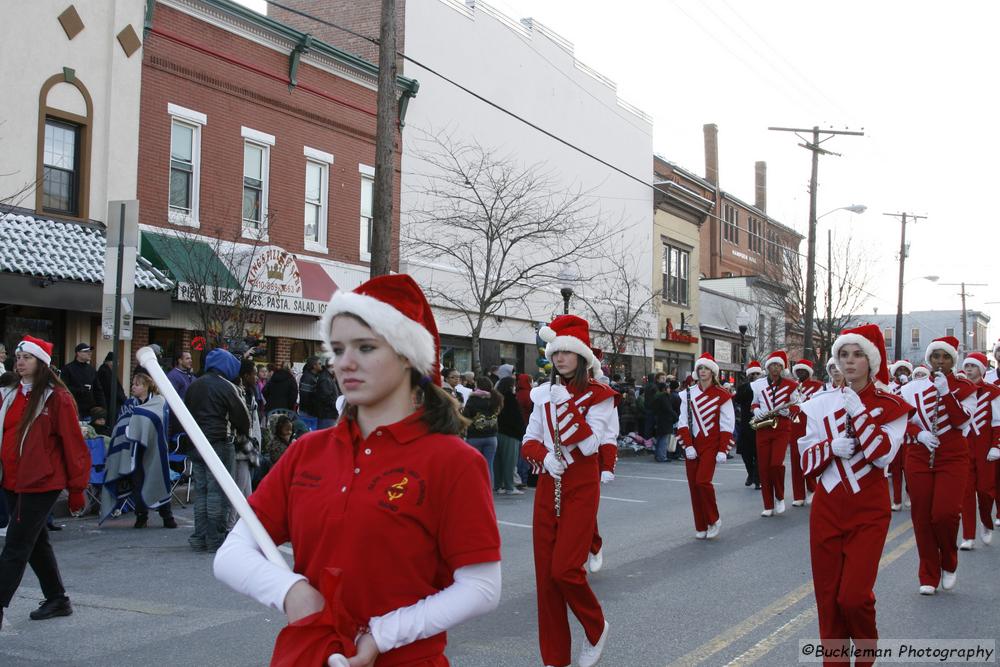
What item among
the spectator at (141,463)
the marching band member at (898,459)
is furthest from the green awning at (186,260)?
the marching band member at (898,459)

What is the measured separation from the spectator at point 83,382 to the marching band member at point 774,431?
30.2 feet

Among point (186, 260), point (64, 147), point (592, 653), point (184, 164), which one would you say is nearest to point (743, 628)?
point (592, 653)

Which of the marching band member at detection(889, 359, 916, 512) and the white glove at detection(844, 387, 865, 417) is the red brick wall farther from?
the white glove at detection(844, 387, 865, 417)

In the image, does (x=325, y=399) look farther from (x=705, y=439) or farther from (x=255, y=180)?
(x=255, y=180)

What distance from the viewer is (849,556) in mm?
5496

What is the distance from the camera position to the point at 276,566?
2744 millimetres

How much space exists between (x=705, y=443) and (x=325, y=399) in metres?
6.30

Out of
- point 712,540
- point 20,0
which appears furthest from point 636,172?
point 712,540

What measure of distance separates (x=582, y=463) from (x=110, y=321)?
778 cm

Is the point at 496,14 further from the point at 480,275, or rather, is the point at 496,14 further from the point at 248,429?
the point at 248,429

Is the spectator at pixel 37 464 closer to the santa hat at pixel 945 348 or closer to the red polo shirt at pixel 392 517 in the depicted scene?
the red polo shirt at pixel 392 517

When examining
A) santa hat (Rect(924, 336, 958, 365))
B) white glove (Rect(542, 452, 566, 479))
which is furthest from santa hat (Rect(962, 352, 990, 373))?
white glove (Rect(542, 452, 566, 479))

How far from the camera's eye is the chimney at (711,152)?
52000mm

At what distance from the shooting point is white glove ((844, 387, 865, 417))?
5887 millimetres
